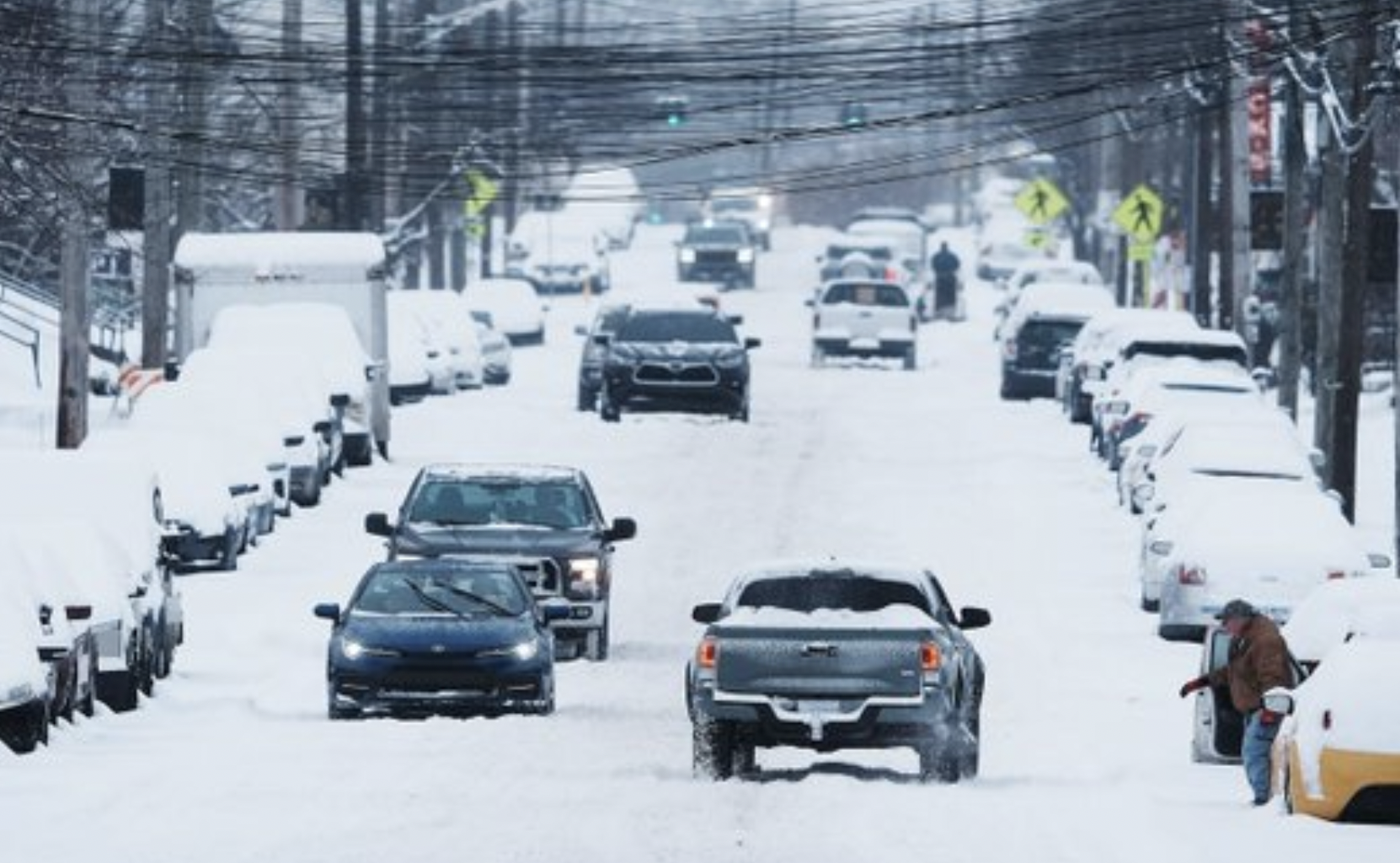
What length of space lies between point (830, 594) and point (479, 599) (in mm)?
5259

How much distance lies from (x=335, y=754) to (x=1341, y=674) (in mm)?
7367

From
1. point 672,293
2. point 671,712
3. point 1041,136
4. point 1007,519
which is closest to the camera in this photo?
point 671,712

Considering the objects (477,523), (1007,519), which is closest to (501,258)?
(1007,519)

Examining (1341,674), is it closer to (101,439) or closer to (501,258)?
(101,439)

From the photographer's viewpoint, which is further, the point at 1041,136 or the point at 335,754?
the point at 1041,136

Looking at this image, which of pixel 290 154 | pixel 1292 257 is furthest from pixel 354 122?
pixel 1292 257

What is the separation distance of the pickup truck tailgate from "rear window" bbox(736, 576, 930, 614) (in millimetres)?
971

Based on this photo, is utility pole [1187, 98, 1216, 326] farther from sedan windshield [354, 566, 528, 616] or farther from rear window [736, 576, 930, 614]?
rear window [736, 576, 930, 614]

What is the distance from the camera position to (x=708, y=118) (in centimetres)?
16850

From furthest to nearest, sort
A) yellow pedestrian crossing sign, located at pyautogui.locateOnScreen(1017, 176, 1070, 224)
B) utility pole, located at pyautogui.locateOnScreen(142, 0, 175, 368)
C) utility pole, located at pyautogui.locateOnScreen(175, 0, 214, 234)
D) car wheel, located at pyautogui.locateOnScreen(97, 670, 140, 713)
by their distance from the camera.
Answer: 1. yellow pedestrian crossing sign, located at pyautogui.locateOnScreen(1017, 176, 1070, 224)
2. utility pole, located at pyautogui.locateOnScreen(175, 0, 214, 234)
3. utility pole, located at pyautogui.locateOnScreen(142, 0, 175, 368)
4. car wheel, located at pyautogui.locateOnScreen(97, 670, 140, 713)

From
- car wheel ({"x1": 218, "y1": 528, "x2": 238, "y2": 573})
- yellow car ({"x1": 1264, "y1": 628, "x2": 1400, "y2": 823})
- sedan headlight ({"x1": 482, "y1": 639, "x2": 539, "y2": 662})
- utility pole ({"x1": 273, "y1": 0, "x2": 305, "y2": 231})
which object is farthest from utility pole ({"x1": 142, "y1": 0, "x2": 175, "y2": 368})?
yellow car ({"x1": 1264, "y1": 628, "x2": 1400, "y2": 823})

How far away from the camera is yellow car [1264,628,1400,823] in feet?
71.0

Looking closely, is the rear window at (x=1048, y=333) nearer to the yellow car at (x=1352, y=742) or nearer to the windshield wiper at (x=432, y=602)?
the windshield wiper at (x=432, y=602)

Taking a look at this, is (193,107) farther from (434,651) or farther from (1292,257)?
(434,651)
